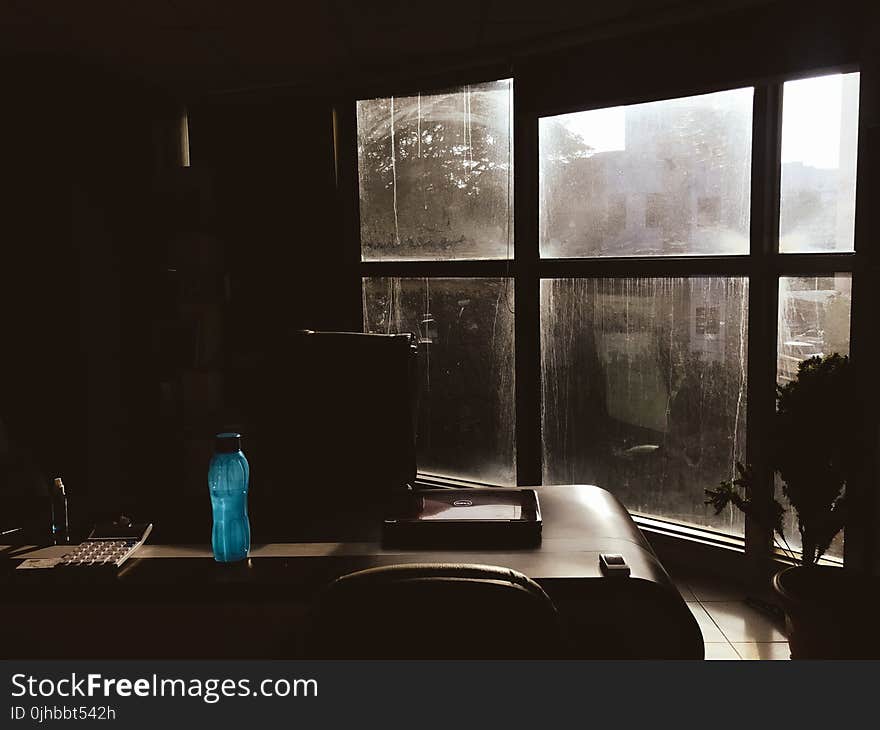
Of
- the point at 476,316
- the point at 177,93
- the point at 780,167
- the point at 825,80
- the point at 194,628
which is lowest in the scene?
the point at 194,628

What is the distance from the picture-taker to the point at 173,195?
425 cm

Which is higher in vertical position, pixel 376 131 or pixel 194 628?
pixel 376 131

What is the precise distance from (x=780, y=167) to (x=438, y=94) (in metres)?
1.90

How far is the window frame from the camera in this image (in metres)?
3.38

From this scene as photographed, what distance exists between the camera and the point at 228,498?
186 centimetres

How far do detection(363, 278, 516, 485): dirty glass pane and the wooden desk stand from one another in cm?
263

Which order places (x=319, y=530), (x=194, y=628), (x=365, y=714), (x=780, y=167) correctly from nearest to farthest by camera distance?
(x=365, y=714) → (x=194, y=628) → (x=319, y=530) → (x=780, y=167)

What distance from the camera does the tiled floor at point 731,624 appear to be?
3121 millimetres

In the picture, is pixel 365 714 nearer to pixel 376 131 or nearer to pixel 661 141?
pixel 661 141

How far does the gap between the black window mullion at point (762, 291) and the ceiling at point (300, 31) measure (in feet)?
1.69

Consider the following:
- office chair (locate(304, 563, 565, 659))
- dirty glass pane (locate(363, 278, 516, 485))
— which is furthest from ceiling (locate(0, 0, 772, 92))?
office chair (locate(304, 563, 565, 659))

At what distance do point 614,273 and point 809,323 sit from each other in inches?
37.9

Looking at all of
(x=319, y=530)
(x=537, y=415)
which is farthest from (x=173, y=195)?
(x=319, y=530)

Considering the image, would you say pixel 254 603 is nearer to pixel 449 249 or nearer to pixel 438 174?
pixel 449 249
